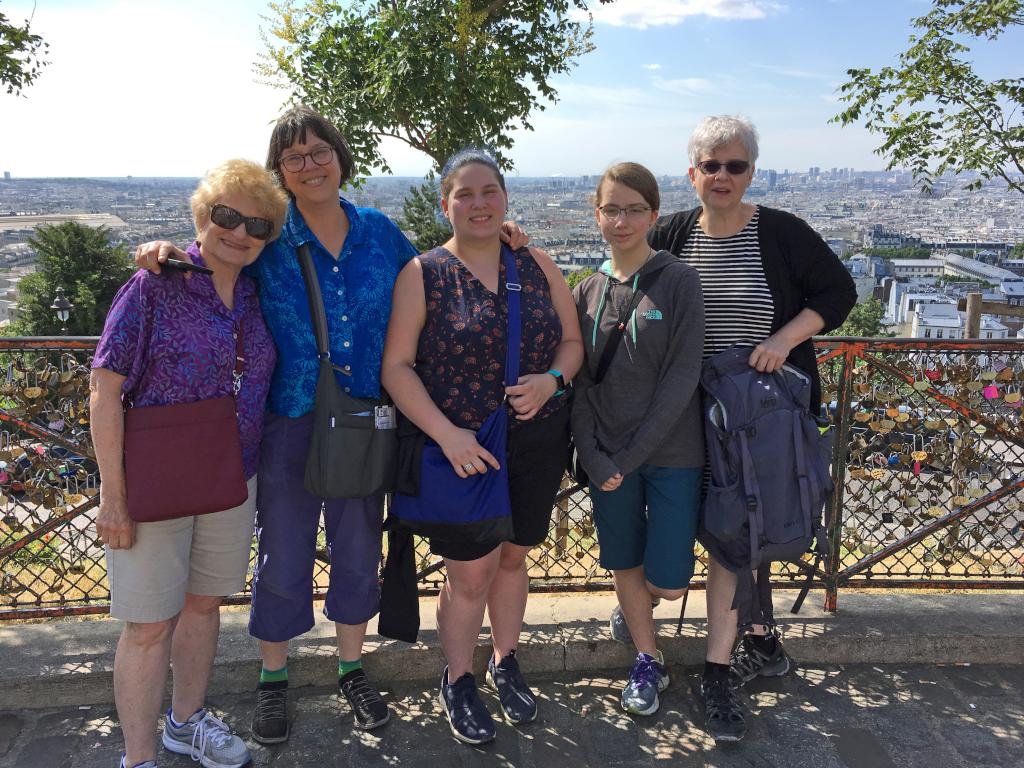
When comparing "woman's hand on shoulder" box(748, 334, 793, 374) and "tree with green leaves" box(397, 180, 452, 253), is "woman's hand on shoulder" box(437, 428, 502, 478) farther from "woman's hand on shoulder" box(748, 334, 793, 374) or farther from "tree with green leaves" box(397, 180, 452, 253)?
"tree with green leaves" box(397, 180, 452, 253)

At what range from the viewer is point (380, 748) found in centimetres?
244

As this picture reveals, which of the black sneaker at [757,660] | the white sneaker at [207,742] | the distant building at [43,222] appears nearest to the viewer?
the white sneaker at [207,742]

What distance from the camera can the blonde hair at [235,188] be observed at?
2.09m

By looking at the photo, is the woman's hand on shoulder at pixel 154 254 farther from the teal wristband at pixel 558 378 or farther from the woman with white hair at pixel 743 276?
the woman with white hair at pixel 743 276

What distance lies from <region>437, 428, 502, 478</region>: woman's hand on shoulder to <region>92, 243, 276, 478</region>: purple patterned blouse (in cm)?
62

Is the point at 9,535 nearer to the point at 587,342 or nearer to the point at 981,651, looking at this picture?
the point at 587,342

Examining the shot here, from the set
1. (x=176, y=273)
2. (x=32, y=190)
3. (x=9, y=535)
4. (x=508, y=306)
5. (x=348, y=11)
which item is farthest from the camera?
(x=32, y=190)

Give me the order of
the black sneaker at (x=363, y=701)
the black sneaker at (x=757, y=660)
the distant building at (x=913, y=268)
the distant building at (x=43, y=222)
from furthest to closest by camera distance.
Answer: the distant building at (x=913, y=268) → the distant building at (x=43, y=222) → the black sneaker at (x=757, y=660) → the black sneaker at (x=363, y=701)

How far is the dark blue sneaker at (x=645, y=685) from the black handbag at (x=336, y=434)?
1258 mm

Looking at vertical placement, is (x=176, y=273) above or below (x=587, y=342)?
above

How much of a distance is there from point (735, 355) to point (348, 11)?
16.5 feet

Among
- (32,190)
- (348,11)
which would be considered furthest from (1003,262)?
(32,190)

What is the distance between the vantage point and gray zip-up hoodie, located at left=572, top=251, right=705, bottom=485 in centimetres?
233

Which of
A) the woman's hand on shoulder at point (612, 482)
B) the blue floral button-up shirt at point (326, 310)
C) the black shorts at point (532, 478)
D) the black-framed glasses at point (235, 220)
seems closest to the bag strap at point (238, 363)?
the blue floral button-up shirt at point (326, 310)
